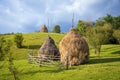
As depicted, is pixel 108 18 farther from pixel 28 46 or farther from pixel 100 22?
pixel 28 46

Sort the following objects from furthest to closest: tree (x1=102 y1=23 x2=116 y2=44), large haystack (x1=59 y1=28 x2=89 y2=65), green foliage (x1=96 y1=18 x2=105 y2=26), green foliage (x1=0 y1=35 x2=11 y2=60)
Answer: green foliage (x1=96 y1=18 x2=105 y2=26) → tree (x1=102 y1=23 x2=116 y2=44) → large haystack (x1=59 y1=28 x2=89 y2=65) → green foliage (x1=0 y1=35 x2=11 y2=60)

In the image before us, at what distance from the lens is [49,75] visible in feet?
92.0

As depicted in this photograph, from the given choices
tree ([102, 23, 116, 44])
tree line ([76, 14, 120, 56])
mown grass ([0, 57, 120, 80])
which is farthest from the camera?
tree ([102, 23, 116, 44])

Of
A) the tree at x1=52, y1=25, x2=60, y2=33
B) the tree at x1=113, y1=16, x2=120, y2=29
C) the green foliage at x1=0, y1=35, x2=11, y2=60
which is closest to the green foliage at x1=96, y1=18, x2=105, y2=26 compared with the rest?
the tree at x1=113, y1=16, x2=120, y2=29

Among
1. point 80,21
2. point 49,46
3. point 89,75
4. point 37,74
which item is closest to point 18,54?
point 49,46

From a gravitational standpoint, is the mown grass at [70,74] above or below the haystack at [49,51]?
below

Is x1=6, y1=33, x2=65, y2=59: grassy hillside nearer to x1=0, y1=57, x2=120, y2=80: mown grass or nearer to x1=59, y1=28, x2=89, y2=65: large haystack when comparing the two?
x1=59, y1=28, x2=89, y2=65: large haystack

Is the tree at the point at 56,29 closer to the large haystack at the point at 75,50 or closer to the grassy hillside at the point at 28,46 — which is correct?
the grassy hillside at the point at 28,46

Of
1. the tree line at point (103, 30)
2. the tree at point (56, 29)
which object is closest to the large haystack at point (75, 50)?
the tree line at point (103, 30)

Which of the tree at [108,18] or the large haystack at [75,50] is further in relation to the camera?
the tree at [108,18]

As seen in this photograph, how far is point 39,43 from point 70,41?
33.2m

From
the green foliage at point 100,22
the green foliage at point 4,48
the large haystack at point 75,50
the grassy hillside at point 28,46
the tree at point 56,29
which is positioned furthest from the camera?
the tree at point 56,29

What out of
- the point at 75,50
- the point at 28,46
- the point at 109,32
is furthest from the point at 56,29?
the point at 75,50

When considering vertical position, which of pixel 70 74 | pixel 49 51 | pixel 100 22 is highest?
pixel 100 22
